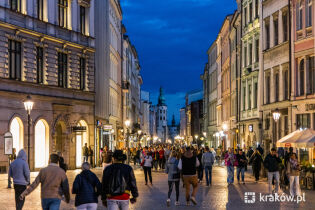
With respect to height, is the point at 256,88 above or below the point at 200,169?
above

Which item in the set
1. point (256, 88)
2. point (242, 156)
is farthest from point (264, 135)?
point (242, 156)

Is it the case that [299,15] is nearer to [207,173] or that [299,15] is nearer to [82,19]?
[207,173]

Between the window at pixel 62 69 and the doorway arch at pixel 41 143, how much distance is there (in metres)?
3.63

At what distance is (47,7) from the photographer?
43188 mm

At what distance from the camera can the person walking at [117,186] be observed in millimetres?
11094

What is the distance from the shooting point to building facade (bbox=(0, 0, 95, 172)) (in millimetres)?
38594

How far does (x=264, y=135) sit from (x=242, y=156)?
49.7ft

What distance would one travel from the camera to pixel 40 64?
42625 millimetres

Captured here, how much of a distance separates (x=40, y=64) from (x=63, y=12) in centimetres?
527

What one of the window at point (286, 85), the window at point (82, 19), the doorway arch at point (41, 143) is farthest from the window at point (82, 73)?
the window at point (286, 85)

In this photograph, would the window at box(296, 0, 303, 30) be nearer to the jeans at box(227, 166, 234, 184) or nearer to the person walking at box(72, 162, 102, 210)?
the jeans at box(227, 166, 234, 184)

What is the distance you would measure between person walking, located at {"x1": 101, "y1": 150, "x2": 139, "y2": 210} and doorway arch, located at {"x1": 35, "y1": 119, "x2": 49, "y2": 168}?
31686mm

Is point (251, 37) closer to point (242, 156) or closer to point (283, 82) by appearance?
point (283, 82)

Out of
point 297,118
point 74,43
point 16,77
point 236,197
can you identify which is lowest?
point 236,197
